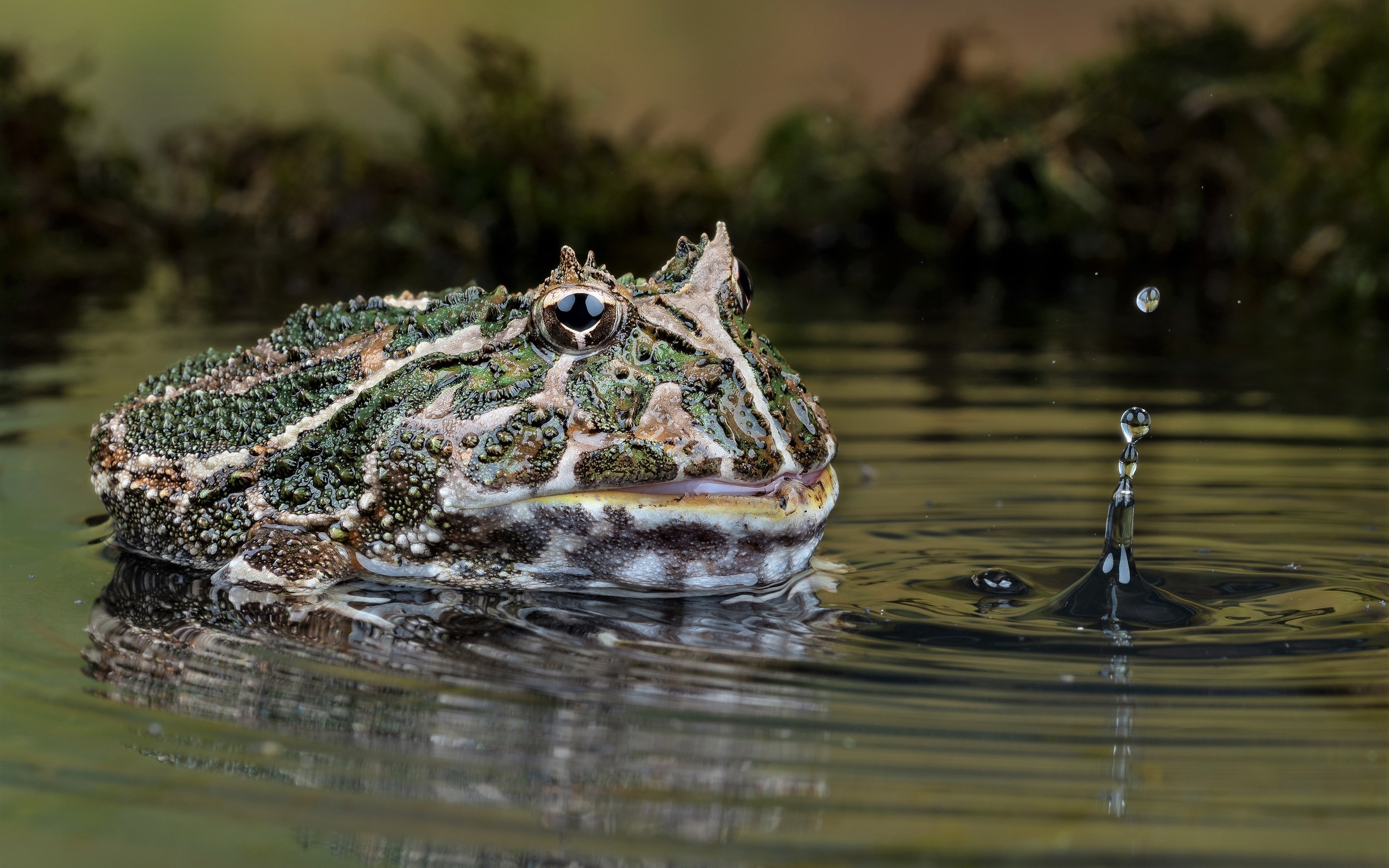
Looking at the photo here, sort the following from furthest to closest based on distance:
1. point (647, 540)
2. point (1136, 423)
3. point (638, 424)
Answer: point (1136, 423), point (647, 540), point (638, 424)

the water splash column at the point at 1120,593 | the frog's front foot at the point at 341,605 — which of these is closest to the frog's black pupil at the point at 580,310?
the frog's front foot at the point at 341,605

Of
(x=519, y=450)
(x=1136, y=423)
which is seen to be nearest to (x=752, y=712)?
(x=519, y=450)

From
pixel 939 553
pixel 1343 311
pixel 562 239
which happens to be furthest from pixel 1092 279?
pixel 939 553

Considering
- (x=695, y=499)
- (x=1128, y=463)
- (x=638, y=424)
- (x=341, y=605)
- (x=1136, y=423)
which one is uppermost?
(x=1136, y=423)

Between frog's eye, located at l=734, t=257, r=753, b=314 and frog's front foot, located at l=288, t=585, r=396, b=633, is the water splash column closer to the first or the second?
frog's eye, located at l=734, t=257, r=753, b=314

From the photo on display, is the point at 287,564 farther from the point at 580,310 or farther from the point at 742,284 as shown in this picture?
the point at 742,284

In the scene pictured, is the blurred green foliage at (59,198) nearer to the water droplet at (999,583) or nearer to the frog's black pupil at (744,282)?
the frog's black pupil at (744,282)

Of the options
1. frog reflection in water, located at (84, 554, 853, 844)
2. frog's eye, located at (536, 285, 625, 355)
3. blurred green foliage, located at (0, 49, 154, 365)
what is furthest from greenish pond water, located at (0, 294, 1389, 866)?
blurred green foliage, located at (0, 49, 154, 365)

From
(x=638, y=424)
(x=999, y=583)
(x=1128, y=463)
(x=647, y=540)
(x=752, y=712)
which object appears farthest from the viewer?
(x=1128, y=463)
